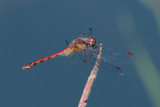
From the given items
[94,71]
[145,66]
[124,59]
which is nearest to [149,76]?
[145,66]

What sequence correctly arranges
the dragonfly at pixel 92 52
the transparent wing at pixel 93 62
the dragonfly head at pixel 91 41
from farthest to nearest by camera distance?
the dragonfly head at pixel 91 41 < the dragonfly at pixel 92 52 < the transparent wing at pixel 93 62

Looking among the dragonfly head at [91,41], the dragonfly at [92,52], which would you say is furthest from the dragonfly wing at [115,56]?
the dragonfly head at [91,41]

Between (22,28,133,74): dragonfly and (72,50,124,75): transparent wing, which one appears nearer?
(72,50,124,75): transparent wing

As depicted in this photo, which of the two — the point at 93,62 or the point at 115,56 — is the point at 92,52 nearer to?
the point at 93,62

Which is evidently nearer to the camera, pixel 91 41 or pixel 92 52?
pixel 92 52

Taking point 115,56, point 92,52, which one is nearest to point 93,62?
point 92,52

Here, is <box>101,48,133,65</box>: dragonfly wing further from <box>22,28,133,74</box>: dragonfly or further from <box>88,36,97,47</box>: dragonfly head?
<box>88,36,97,47</box>: dragonfly head

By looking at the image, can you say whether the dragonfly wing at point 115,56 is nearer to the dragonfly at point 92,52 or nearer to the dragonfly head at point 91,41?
the dragonfly at point 92,52

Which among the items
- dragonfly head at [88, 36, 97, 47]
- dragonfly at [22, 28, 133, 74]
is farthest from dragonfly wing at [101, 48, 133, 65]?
dragonfly head at [88, 36, 97, 47]

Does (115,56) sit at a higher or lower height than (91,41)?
lower

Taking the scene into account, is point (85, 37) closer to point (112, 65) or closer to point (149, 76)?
point (112, 65)

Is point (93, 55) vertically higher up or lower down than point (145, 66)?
lower down
